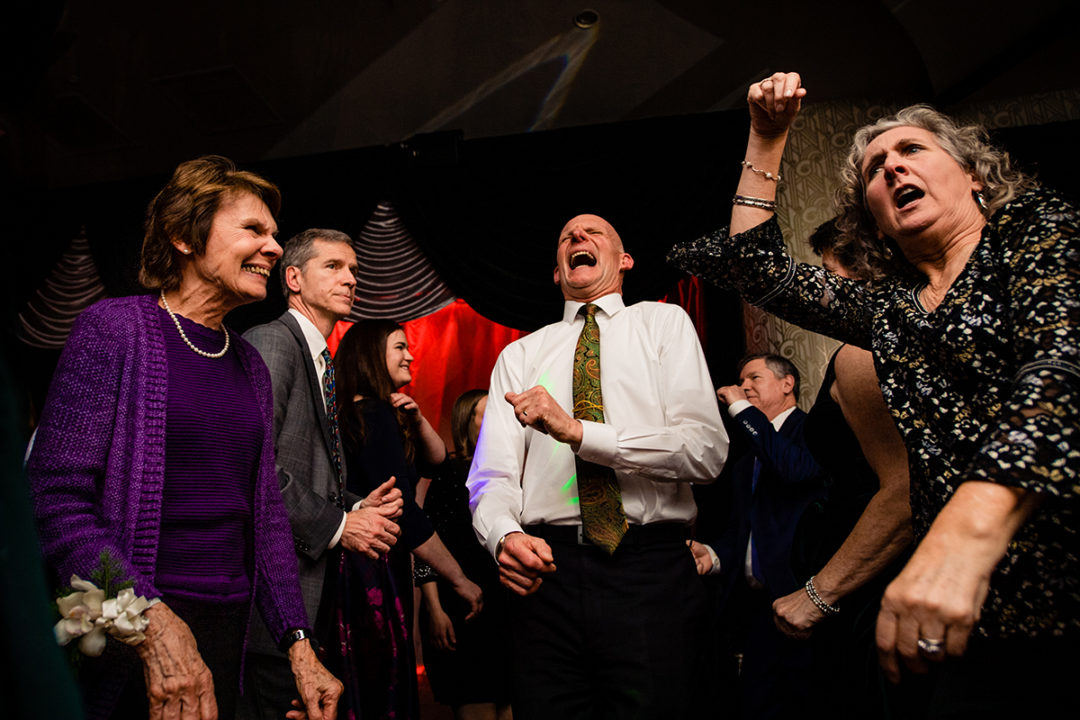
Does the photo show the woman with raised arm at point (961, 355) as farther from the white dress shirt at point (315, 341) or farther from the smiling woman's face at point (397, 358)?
the smiling woman's face at point (397, 358)

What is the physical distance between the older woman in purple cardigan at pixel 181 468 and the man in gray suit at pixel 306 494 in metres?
0.21

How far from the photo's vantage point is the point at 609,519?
1591mm

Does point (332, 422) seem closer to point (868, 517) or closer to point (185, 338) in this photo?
point (185, 338)

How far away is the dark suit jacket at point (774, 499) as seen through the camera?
223 centimetres

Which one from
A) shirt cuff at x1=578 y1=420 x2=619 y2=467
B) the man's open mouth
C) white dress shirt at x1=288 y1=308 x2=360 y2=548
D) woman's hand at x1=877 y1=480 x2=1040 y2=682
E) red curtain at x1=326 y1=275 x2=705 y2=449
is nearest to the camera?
woman's hand at x1=877 y1=480 x2=1040 y2=682

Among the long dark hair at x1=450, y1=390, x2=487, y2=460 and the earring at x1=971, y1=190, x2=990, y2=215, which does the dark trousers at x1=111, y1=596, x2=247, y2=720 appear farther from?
the long dark hair at x1=450, y1=390, x2=487, y2=460

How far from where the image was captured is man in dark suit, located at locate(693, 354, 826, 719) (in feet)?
6.75

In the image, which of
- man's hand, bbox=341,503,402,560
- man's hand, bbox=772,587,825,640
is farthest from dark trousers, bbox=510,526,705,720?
man's hand, bbox=341,503,402,560

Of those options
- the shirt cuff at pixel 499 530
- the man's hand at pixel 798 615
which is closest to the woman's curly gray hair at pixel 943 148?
the man's hand at pixel 798 615

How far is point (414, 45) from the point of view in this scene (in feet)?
11.8

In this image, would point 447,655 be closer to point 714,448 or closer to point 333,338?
point 714,448

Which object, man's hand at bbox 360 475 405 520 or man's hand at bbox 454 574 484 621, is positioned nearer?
man's hand at bbox 360 475 405 520

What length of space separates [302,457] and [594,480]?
728 millimetres

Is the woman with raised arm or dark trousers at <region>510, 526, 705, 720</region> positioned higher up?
the woman with raised arm
